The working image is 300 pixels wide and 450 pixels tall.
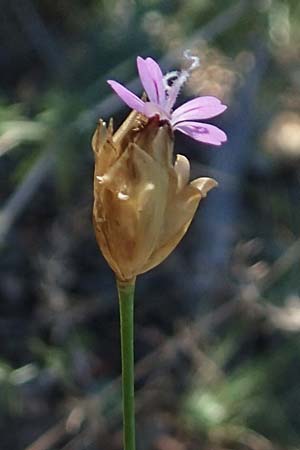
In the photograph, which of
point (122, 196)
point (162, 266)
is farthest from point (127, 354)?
point (162, 266)

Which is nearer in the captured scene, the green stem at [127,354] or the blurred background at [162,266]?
the green stem at [127,354]

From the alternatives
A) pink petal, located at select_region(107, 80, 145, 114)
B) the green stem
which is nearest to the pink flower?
pink petal, located at select_region(107, 80, 145, 114)

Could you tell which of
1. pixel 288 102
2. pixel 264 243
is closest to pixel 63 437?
pixel 264 243

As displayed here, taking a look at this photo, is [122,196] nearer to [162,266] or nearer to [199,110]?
[199,110]

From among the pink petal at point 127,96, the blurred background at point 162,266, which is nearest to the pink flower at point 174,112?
the pink petal at point 127,96

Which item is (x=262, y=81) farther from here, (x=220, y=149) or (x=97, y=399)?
(x=97, y=399)

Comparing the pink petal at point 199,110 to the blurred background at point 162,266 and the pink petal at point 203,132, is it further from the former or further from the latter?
the blurred background at point 162,266
